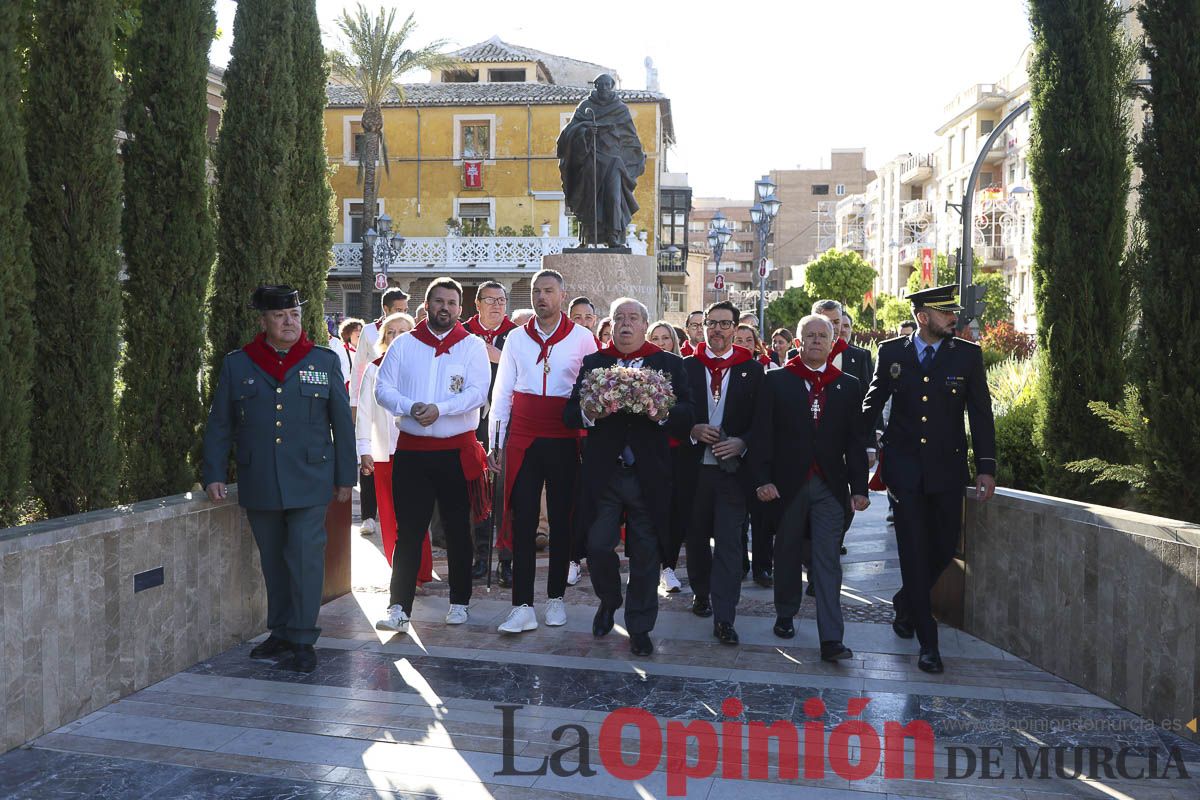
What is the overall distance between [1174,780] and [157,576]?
4.90 metres

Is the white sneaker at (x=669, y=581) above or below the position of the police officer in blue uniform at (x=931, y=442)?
below

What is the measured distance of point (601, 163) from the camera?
12648 millimetres

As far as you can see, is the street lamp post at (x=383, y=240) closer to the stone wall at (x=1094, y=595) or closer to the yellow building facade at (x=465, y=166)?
the yellow building facade at (x=465, y=166)

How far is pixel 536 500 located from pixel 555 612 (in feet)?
2.48

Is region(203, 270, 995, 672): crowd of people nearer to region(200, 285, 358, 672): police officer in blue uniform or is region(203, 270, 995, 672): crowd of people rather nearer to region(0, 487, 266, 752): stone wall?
region(200, 285, 358, 672): police officer in blue uniform

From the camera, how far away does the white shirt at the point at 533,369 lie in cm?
700

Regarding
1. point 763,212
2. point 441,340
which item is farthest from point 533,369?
point 763,212

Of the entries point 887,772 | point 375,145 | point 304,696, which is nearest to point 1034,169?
point 887,772

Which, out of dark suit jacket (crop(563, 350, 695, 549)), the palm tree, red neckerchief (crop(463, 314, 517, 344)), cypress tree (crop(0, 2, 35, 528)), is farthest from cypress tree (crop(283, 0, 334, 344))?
the palm tree

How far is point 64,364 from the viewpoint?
600 centimetres

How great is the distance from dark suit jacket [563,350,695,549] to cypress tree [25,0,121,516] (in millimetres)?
2714

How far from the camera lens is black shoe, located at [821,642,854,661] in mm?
6207

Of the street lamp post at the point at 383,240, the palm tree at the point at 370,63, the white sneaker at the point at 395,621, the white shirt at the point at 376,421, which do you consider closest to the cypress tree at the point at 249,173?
the white shirt at the point at 376,421

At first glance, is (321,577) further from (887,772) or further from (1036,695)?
(1036,695)
